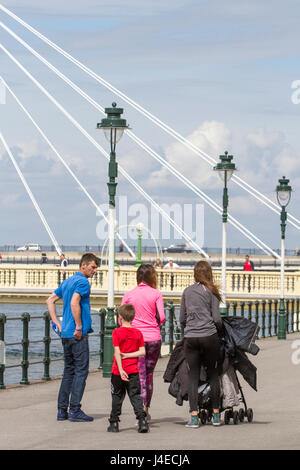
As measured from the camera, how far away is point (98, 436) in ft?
34.2

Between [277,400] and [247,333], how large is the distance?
2924 mm

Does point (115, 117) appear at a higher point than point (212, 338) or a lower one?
higher

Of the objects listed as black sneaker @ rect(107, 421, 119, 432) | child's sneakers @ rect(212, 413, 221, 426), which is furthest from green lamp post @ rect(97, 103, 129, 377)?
black sneaker @ rect(107, 421, 119, 432)

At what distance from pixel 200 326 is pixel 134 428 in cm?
119

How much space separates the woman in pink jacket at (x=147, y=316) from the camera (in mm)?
11234

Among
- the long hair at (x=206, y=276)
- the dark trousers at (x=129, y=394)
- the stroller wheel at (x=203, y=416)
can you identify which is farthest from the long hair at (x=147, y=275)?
the stroller wheel at (x=203, y=416)

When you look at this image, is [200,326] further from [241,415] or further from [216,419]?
[241,415]

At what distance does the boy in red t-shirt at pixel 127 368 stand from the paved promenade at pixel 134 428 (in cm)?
18

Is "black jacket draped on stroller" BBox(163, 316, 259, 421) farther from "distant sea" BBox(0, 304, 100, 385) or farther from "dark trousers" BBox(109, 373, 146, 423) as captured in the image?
"distant sea" BBox(0, 304, 100, 385)

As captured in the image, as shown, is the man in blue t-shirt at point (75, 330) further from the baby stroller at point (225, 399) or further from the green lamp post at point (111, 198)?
the green lamp post at point (111, 198)

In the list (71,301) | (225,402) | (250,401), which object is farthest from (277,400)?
(71,301)

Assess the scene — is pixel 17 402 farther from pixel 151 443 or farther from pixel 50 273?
pixel 50 273

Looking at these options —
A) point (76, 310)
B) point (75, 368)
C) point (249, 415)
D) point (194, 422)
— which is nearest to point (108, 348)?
point (75, 368)

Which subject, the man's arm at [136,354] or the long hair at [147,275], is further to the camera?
the long hair at [147,275]
